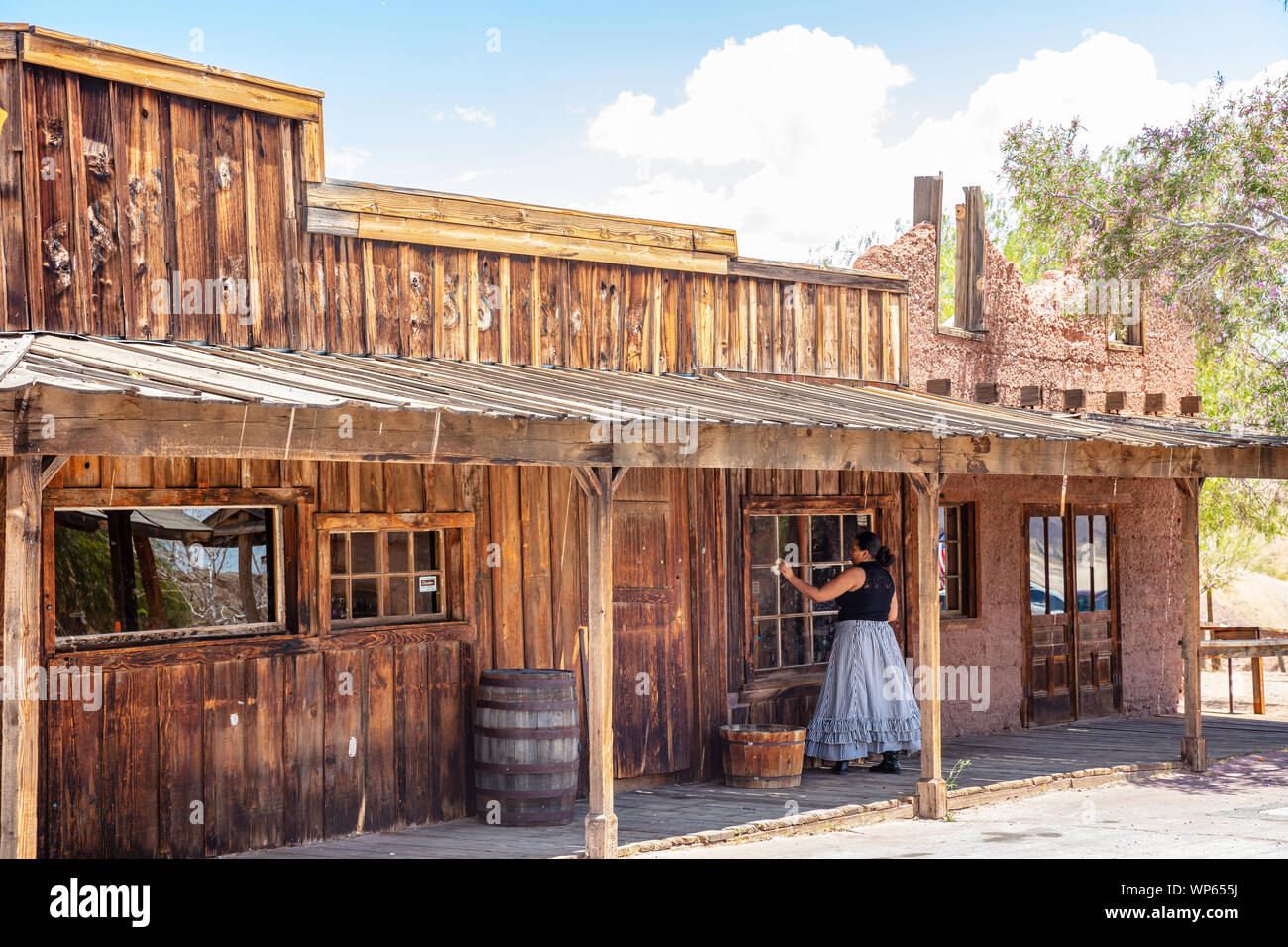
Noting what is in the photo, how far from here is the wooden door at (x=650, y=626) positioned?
9812 millimetres

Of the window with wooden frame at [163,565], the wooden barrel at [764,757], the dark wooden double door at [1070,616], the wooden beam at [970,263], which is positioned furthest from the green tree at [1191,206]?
the window with wooden frame at [163,565]

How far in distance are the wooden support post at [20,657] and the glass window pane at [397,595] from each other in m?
3.19

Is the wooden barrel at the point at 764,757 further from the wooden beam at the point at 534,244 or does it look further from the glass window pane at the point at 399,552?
the wooden beam at the point at 534,244

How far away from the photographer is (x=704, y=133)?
144 m

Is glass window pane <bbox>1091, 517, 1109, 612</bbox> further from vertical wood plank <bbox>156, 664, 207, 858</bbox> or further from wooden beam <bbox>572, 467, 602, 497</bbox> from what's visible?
vertical wood plank <bbox>156, 664, 207, 858</bbox>

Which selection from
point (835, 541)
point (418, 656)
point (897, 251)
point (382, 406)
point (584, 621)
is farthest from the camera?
point (897, 251)

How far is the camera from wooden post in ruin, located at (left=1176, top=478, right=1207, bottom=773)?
36.7ft

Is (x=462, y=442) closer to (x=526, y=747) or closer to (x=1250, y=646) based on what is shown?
(x=526, y=747)

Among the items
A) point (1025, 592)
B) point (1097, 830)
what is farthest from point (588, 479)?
point (1025, 592)
